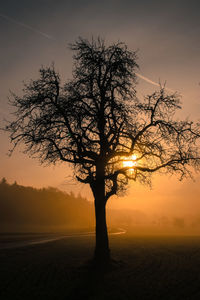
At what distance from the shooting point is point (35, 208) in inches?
4225

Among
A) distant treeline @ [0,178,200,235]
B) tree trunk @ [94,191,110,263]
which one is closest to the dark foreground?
tree trunk @ [94,191,110,263]

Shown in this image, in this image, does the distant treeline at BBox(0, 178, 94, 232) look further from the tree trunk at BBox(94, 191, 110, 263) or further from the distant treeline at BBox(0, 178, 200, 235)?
the tree trunk at BBox(94, 191, 110, 263)

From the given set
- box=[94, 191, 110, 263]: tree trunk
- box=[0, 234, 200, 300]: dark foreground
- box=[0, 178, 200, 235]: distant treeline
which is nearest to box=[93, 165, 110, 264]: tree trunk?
box=[94, 191, 110, 263]: tree trunk

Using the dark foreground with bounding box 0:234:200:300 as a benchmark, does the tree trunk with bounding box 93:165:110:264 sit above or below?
above

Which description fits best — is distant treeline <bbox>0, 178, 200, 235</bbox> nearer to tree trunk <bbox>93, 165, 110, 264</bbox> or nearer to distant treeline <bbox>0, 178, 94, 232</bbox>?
distant treeline <bbox>0, 178, 94, 232</bbox>

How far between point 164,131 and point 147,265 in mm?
8012

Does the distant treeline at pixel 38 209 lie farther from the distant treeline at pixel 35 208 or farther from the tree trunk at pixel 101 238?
the tree trunk at pixel 101 238

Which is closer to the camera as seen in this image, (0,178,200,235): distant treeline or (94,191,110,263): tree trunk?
(94,191,110,263): tree trunk

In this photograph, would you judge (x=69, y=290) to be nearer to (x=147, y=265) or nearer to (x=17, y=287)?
(x=17, y=287)

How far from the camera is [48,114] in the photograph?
1360 centimetres

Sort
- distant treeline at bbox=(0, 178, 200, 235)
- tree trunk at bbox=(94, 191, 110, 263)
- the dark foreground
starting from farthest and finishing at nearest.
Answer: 1. distant treeline at bbox=(0, 178, 200, 235)
2. tree trunk at bbox=(94, 191, 110, 263)
3. the dark foreground

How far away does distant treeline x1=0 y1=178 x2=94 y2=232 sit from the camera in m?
95.9

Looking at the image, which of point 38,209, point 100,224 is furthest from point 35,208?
point 100,224

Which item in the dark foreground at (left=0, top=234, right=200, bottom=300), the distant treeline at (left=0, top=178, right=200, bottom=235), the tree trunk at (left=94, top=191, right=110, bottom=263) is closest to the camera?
the dark foreground at (left=0, top=234, right=200, bottom=300)
